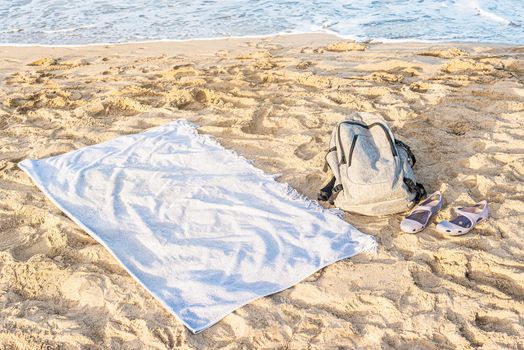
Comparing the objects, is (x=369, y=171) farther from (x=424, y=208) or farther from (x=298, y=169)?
(x=298, y=169)

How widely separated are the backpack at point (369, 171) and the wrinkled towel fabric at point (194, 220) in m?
0.21

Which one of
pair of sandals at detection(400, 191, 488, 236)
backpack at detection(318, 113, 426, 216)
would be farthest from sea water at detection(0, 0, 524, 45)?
pair of sandals at detection(400, 191, 488, 236)

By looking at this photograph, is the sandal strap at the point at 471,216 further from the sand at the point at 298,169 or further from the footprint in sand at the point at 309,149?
the footprint in sand at the point at 309,149

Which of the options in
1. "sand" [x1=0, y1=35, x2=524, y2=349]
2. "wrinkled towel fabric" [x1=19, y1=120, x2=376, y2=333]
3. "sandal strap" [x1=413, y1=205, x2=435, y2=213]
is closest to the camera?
"sand" [x1=0, y1=35, x2=524, y2=349]

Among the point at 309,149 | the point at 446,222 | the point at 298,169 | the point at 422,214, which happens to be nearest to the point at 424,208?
the point at 422,214

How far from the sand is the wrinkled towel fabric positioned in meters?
0.10

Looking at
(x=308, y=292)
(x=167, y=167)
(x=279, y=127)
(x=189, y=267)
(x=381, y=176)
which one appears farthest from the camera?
(x=279, y=127)

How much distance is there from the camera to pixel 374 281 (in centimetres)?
286

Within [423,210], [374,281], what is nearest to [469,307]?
[374,281]

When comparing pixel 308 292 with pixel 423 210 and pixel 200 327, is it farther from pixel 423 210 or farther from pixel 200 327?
pixel 423 210

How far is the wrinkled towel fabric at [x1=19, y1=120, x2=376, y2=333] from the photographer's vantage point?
A: 2867 millimetres

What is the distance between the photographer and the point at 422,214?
10.9 feet

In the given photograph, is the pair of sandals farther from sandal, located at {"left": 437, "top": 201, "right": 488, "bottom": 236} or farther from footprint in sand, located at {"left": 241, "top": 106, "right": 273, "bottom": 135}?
footprint in sand, located at {"left": 241, "top": 106, "right": 273, "bottom": 135}

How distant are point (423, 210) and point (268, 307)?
130 centimetres
